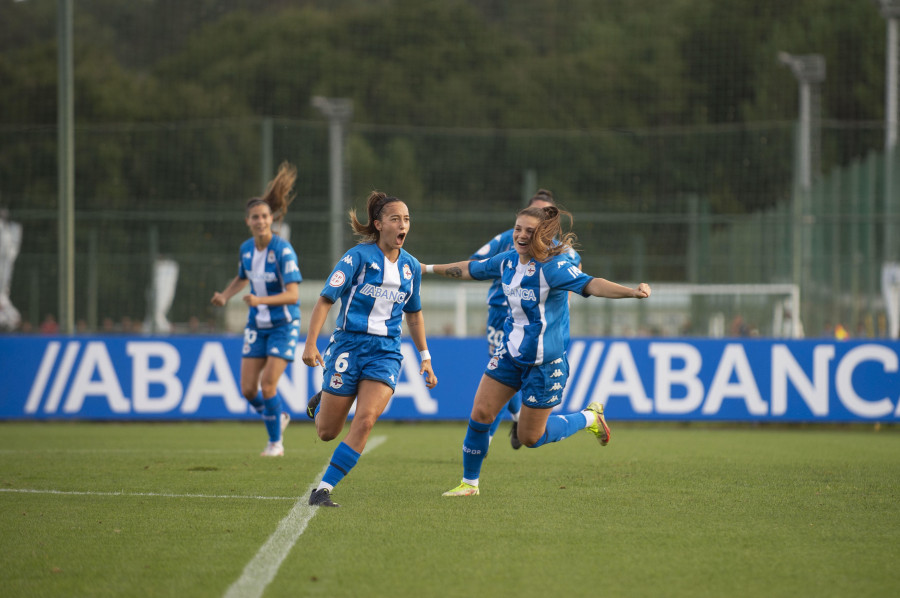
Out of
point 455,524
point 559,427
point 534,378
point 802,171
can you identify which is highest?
point 802,171

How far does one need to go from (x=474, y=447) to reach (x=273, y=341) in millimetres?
3196

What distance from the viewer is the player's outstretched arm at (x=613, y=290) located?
6703 mm

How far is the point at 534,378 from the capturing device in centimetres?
722

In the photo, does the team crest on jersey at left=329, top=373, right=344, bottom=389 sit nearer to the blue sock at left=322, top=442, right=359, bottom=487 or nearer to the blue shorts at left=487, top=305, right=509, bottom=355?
the blue sock at left=322, top=442, right=359, bottom=487

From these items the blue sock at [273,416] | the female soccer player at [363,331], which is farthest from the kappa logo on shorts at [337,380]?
the blue sock at [273,416]

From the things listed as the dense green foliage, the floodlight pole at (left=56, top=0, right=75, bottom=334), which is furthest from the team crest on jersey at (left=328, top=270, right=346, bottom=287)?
the floodlight pole at (left=56, top=0, right=75, bottom=334)

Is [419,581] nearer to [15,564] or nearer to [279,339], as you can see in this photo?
[15,564]

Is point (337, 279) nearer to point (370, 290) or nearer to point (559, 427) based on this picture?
point (370, 290)

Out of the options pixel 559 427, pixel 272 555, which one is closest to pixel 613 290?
pixel 559 427

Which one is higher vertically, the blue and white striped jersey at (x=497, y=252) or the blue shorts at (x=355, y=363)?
the blue and white striped jersey at (x=497, y=252)

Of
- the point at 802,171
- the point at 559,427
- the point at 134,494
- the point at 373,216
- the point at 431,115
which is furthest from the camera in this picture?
the point at 431,115

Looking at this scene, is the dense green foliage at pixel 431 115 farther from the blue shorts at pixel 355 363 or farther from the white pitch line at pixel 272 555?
the white pitch line at pixel 272 555

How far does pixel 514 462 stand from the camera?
9.69 metres

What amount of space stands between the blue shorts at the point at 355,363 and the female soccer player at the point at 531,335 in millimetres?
742
